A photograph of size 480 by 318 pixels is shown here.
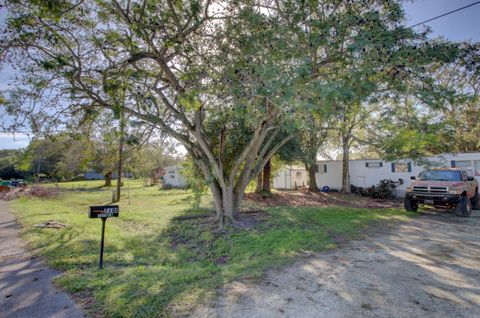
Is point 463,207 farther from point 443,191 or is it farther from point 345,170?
point 345,170

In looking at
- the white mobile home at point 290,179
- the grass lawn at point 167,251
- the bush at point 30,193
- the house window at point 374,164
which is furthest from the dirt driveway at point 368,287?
the bush at point 30,193

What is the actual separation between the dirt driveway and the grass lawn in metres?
0.47

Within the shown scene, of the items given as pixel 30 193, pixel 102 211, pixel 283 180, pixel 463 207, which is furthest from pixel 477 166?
pixel 30 193

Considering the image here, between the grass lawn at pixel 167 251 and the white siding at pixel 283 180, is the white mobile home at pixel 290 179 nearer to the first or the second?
the white siding at pixel 283 180

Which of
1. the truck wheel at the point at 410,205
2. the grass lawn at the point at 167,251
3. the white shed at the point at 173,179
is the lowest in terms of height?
the grass lawn at the point at 167,251

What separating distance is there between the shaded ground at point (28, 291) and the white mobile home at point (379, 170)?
13783 millimetres

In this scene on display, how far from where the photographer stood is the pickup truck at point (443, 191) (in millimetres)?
9516

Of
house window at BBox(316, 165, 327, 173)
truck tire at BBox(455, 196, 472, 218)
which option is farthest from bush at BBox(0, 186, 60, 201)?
truck tire at BBox(455, 196, 472, 218)

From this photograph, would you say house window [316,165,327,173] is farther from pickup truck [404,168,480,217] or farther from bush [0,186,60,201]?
bush [0,186,60,201]

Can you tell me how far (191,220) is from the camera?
10.1 meters

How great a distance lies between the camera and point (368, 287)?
135 inches

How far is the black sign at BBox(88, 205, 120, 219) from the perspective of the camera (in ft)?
15.2

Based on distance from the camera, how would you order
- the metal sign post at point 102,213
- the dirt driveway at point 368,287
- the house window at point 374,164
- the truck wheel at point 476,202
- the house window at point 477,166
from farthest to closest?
the house window at point 374,164, the house window at point 477,166, the truck wheel at point 476,202, the metal sign post at point 102,213, the dirt driveway at point 368,287

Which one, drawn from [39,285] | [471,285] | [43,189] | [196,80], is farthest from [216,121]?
[43,189]
